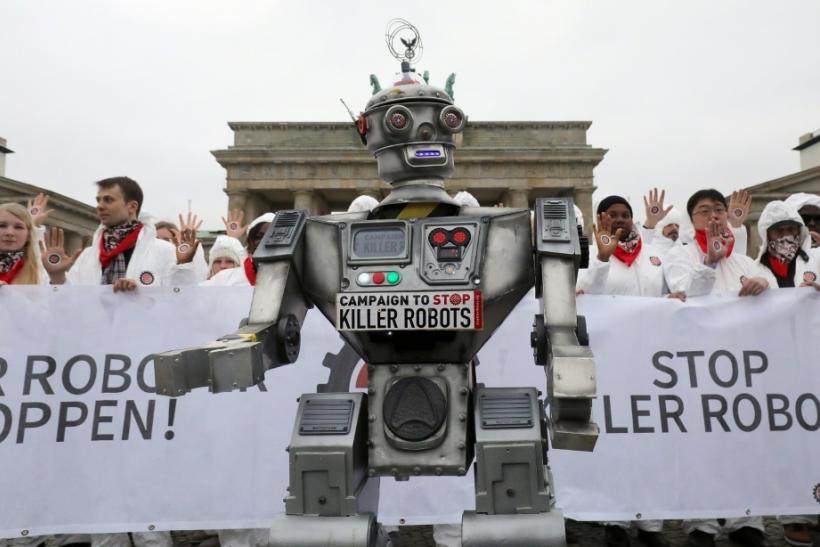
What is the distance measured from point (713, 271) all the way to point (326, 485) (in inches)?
123

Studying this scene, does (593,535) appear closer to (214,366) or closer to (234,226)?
(214,366)

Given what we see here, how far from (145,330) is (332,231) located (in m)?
2.09

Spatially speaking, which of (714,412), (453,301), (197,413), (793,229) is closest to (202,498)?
(197,413)

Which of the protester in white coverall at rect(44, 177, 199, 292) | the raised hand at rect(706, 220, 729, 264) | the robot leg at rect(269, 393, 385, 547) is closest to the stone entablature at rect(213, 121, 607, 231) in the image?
the protester in white coverall at rect(44, 177, 199, 292)

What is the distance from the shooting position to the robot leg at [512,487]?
2238 mm

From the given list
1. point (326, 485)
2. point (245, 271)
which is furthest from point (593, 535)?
point (245, 271)

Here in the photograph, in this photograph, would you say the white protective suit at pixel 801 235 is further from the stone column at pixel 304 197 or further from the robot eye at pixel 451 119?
the stone column at pixel 304 197

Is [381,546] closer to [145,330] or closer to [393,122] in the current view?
[393,122]

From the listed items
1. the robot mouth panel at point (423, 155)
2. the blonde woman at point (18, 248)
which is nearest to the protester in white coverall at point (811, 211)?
the robot mouth panel at point (423, 155)

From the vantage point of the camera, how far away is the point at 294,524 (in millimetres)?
2309

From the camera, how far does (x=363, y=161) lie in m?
37.7

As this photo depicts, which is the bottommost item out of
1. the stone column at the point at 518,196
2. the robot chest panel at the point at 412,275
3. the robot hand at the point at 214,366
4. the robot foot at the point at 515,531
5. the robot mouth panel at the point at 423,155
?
the robot foot at the point at 515,531

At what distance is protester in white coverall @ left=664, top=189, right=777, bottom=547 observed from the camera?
4.16m

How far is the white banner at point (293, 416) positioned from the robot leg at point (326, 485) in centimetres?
171
